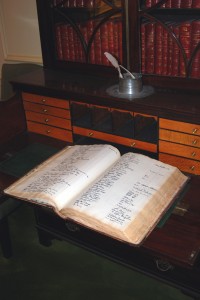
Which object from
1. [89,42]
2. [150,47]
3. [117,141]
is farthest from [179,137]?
[89,42]

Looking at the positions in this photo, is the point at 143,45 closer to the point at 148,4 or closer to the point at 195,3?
the point at 148,4

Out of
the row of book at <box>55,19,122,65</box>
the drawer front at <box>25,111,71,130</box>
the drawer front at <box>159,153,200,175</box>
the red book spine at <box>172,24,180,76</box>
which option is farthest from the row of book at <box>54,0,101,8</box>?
the drawer front at <box>159,153,200,175</box>

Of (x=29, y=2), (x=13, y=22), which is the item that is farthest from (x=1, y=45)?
(x=29, y=2)

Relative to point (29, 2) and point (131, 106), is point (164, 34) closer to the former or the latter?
point (131, 106)

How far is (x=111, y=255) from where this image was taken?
5.98 ft

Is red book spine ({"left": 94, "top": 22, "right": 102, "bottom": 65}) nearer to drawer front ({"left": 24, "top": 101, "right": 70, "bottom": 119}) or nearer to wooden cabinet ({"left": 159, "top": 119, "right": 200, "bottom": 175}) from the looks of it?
drawer front ({"left": 24, "top": 101, "right": 70, "bottom": 119})

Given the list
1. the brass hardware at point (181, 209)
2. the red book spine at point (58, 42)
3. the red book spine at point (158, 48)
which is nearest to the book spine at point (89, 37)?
the red book spine at point (58, 42)

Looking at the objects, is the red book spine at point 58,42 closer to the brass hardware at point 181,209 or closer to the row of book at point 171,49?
the row of book at point 171,49

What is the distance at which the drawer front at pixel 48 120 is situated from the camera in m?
2.72

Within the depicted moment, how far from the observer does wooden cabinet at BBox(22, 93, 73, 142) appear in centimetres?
269

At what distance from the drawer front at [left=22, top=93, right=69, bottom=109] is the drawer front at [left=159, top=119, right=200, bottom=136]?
753 millimetres

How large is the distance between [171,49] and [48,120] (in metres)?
1.05

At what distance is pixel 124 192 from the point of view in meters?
1.55

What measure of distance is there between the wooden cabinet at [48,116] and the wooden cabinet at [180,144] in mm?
751
